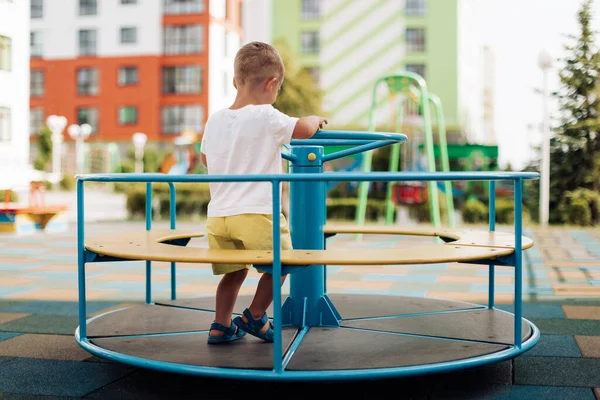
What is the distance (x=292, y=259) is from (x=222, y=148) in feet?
2.02

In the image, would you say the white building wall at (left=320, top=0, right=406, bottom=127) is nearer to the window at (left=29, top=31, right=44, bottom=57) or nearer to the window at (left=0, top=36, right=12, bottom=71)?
the window at (left=29, top=31, right=44, bottom=57)

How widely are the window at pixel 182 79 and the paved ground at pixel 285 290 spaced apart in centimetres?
3185

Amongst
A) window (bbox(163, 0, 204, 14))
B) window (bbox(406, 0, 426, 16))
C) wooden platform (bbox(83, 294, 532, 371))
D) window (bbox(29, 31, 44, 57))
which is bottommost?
wooden platform (bbox(83, 294, 532, 371))

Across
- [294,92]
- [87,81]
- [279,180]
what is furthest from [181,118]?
[279,180]

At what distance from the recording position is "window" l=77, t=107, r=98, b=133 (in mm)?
41625

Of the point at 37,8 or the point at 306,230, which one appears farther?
the point at 37,8

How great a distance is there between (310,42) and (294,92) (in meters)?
17.8

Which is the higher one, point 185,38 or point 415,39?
point 185,38

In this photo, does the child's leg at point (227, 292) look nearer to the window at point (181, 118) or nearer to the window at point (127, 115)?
the window at point (181, 118)

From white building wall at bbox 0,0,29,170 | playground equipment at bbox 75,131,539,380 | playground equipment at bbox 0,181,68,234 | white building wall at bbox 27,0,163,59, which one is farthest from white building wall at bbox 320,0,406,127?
playground equipment at bbox 75,131,539,380

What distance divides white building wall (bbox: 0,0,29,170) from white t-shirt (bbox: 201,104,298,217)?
68.1ft

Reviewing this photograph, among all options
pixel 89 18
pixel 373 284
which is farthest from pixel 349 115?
pixel 373 284

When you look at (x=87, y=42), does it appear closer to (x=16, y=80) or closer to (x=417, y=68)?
(x=417, y=68)

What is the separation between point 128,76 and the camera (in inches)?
1607
